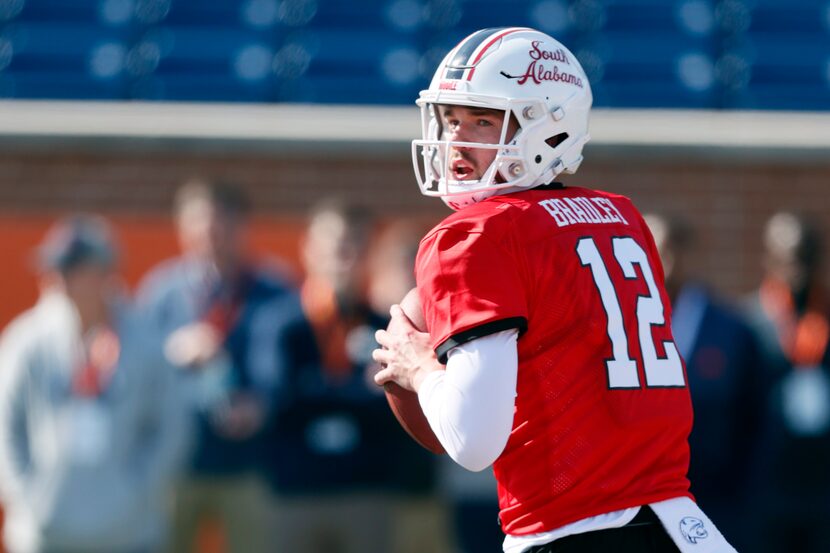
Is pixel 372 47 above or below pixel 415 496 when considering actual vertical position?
above

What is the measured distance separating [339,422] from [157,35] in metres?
3.67

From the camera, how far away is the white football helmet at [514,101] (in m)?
2.96

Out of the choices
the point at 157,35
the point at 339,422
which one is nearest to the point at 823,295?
the point at 339,422

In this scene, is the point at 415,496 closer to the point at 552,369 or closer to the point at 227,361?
the point at 227,361

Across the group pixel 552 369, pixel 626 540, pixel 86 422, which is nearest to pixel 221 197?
pixel 86 422

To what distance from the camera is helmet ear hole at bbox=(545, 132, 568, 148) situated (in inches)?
122

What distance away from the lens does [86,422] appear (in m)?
5.92

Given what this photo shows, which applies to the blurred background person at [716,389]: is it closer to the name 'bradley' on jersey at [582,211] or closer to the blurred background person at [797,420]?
the blurred background person at [797,420]

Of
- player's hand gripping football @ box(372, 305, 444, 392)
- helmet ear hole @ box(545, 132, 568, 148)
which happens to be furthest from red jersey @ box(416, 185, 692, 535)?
helmet ear hole @ box(545, 132, 568, 148)

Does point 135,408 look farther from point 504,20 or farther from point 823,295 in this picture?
point 504,20

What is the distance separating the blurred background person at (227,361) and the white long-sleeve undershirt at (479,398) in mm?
3560

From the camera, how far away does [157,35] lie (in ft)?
28.8

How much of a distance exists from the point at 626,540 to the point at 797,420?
12.1ft

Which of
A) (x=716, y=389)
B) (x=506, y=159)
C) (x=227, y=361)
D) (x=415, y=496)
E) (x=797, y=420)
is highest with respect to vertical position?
(x=506, y=159)
